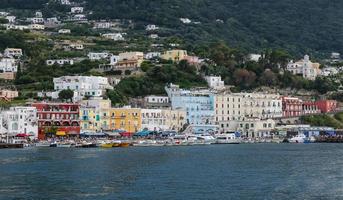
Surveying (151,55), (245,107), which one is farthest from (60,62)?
(245,107)

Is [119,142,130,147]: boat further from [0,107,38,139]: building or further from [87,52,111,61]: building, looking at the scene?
[87,52,111,61]: building

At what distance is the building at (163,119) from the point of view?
109 meters

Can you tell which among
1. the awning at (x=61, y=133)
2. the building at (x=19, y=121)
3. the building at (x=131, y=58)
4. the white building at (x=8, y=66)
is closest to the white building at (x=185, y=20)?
the building at (x=131, y=58)

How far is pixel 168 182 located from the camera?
5600cm

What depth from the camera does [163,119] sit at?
4345 inches

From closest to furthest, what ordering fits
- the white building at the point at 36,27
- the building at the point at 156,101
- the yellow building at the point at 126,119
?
the yellow building at the point at 126,119 < the building at the point at 156,101 < the white building at the point at 36,27

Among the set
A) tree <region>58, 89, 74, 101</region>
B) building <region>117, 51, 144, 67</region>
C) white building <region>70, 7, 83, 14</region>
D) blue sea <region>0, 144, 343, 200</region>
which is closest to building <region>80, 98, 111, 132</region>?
tree <region>58, 89, 74, 101</region>

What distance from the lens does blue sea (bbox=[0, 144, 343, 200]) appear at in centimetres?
5047

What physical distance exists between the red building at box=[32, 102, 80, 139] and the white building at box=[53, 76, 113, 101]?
566 cm

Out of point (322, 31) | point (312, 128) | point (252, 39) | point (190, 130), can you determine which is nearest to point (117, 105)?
point (190, 130)

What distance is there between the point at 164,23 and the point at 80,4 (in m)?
25.1

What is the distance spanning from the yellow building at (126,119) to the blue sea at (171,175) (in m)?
21.4

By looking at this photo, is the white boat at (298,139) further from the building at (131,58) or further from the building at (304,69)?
the building at (131,58)

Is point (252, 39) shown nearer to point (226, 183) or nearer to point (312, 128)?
point (312, 128)
